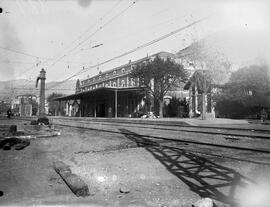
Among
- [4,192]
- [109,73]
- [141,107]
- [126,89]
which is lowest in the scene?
[4,192]

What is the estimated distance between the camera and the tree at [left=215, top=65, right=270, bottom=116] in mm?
30203

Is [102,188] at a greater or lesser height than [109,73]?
lesser

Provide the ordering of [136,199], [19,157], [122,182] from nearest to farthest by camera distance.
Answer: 1. [136,199]
2. [122,182]
3. [19,157]

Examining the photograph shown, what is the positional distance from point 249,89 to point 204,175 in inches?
1191

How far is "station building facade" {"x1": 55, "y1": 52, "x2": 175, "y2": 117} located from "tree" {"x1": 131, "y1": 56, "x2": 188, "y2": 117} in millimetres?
1938

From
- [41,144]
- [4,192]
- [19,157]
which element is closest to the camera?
[4,192]

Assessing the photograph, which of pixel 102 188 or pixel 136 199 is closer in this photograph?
pixel 136 199

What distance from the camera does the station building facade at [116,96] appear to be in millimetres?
40078

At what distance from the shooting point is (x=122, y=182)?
205 inches

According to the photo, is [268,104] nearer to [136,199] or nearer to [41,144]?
[41,144]

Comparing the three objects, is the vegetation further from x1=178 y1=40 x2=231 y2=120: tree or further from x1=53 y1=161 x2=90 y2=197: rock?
x1=53 y1=161 x2=90 y2=197: rock

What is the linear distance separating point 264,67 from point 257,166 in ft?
93.1

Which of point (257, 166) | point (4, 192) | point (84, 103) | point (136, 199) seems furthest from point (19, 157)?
point (84, 103)

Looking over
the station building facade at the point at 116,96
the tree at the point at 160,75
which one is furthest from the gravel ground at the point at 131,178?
the station building facade at the point at 116,96
